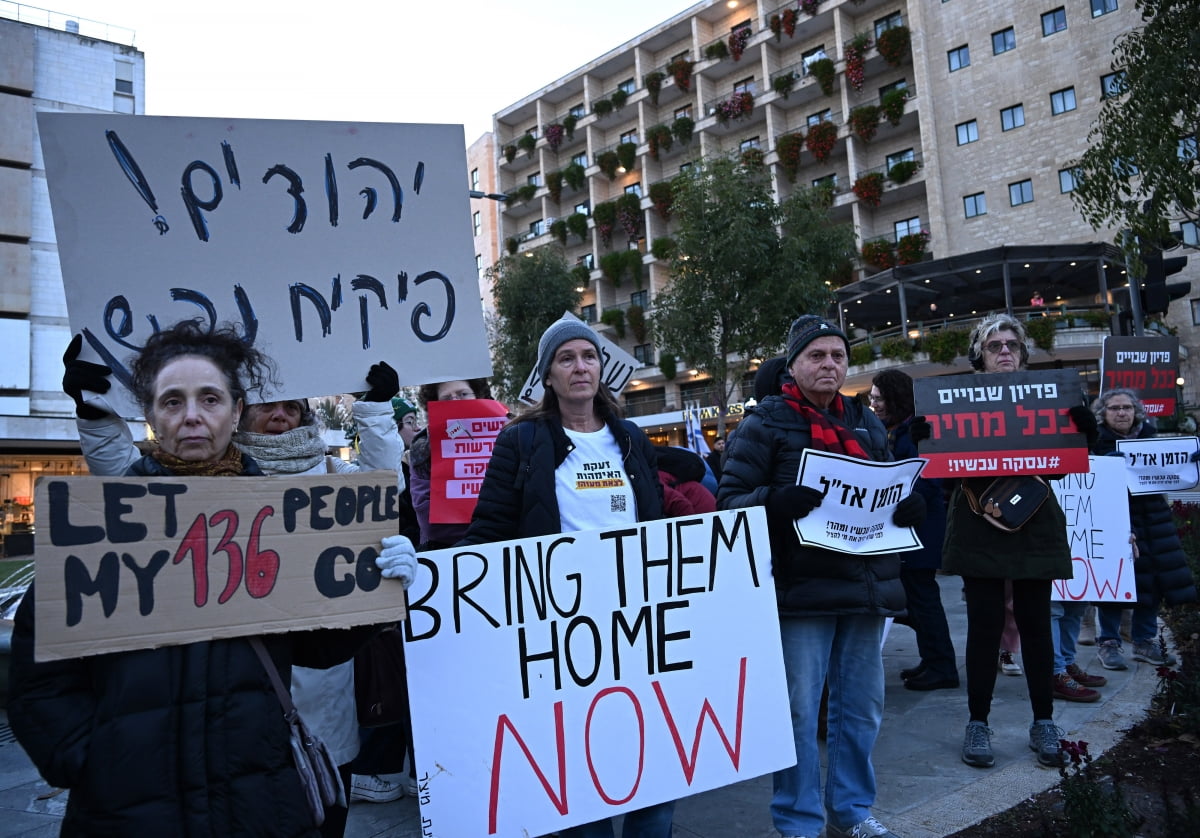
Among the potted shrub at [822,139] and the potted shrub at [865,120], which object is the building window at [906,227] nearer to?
the potted shrub at [865,120]

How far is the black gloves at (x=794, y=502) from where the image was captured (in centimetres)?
273

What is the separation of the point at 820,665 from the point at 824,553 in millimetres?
442

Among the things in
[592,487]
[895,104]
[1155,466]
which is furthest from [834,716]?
[895,104]

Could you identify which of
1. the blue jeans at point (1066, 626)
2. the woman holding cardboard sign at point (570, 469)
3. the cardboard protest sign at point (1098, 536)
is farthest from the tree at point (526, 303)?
the woman holding cardboard sign at point (570, 469)

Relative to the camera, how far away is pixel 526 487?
2672 mm

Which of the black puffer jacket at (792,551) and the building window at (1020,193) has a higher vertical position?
the building window at (1020,193)

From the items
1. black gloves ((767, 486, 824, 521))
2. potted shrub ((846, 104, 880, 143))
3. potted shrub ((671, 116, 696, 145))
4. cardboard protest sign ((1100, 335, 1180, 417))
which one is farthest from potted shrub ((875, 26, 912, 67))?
black gloves ((767, 486, 824, 521))

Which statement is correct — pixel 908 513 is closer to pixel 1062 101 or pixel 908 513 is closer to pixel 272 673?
pixel 272 673

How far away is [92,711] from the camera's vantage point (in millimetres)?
1615

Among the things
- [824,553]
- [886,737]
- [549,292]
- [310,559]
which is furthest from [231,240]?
[549,292]

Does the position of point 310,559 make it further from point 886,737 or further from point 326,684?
point 886,737

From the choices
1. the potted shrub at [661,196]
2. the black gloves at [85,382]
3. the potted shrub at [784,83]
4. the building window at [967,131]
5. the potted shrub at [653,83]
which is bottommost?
the black gloves at [85,382]

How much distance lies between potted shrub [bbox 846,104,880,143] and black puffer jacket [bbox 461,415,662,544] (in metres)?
36.5

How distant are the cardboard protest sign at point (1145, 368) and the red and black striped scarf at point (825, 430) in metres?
4.82
